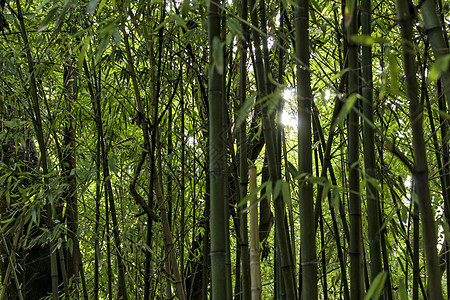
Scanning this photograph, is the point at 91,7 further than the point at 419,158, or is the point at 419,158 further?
the point at 91,7

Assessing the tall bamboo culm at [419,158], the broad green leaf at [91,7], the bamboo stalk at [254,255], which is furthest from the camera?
the bamboo stalk at [254,255]

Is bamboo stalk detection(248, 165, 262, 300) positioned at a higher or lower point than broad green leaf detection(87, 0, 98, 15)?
lower

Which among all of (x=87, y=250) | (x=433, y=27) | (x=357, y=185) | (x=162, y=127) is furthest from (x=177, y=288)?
(x=87, y=250)

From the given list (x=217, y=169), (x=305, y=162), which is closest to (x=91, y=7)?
(x=217, y=169)

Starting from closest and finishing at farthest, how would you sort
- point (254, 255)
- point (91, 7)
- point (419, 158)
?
point (419, 158) → point (91, 7) → point (254, 255)

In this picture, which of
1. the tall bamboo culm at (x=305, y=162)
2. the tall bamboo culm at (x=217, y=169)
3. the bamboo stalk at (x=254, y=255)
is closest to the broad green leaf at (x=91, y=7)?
the tall bamboo culm at (x=217, y=169)

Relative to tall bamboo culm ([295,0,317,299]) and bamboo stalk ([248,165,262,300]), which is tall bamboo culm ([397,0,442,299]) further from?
bamboo stalk ([248,165,262,300])

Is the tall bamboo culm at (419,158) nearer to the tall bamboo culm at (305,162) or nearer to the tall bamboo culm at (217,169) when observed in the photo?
the tall bamboo culm at (305,162)

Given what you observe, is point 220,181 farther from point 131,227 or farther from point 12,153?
point 12,153

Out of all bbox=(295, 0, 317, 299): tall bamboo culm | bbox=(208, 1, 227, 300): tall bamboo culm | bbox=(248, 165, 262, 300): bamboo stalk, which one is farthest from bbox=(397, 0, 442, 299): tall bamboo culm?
bbox=(248, 165, 262, 300): bamboo stalk

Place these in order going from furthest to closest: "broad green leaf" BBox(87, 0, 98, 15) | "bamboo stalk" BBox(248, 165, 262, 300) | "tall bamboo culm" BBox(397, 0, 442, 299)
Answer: "bamboo stalk" BBox(248, 165, 262, 300) → "broad green leaf" BBox(87, 0, 98, 15) → "tall bamboo culm" BBox(397, 0, 442, 299)

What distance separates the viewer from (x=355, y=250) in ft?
4.63

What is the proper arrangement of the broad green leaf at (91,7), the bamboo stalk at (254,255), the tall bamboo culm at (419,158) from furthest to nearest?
the bamboo stalk at (254,255)
the broad green leaf at (91,7)
the tall bamboo culm at (419,158)

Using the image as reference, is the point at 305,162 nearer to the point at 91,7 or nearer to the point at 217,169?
the point at 217,169
